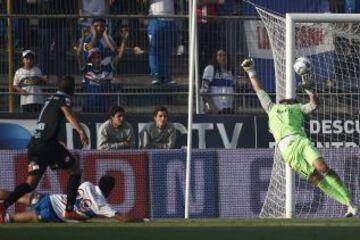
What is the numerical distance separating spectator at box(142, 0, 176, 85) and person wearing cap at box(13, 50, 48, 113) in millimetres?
1755

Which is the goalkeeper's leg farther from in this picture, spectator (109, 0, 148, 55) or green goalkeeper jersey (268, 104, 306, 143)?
spectator (109, 0, 148, 55)

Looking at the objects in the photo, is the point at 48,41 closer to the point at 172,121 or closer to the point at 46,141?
the point at 172,121

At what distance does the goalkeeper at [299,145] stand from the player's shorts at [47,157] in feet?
10.4

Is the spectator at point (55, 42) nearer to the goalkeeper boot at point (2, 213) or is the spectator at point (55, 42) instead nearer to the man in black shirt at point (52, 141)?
the man in black shirt at point (52, 141)

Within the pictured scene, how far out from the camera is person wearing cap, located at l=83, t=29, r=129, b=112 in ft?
63.2

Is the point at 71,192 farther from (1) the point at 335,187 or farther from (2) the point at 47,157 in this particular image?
(1) the point at 335,187

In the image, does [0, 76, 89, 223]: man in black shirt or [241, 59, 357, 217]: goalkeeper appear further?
[241, 59, 357, 217]: goalkeeper

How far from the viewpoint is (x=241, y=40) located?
1956cm

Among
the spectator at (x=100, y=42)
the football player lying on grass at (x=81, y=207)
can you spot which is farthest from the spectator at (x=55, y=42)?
the football player lying on grass at (x=81, y=207)

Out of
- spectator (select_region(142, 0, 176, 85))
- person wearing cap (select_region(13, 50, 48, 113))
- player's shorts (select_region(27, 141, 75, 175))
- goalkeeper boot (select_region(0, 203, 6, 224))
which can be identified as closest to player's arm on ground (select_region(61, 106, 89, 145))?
player's shorts (select_region(27, 141, 75, 175))

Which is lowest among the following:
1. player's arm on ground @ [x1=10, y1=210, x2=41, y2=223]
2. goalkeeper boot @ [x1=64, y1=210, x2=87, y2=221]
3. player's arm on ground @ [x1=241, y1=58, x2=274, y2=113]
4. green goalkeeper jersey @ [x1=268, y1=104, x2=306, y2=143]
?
player's arm on ground @ [x1=10, y1=210, x2=41, y2=223]

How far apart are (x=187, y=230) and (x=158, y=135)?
5.93 metres

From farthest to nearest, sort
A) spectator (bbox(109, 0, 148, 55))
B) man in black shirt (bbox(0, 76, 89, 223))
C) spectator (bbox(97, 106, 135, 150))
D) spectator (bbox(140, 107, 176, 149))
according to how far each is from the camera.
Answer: spectator (bbox(109, 0, 148, 55)), spectator (bbox(140, 107, 176, 149)), spectator (bbox(97, 106, 135, 150)), man in black shirt (bbox(0, 76, 89, 223))

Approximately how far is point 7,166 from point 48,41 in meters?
2.15
